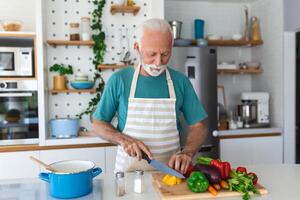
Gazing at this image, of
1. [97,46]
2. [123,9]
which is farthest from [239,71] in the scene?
[97,46]

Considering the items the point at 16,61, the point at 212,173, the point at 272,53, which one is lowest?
the point at 212,173

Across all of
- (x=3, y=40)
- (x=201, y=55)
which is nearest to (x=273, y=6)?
(x=201, y=55)

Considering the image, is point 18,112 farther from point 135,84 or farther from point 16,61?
point 135,84

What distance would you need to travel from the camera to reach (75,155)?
2518 millimetres

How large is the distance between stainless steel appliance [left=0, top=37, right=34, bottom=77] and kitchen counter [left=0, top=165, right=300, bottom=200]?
143cm

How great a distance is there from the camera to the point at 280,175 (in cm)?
133

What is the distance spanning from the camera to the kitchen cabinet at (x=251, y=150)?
2.87 m

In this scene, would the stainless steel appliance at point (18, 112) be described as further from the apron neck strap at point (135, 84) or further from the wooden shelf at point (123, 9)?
the apron neck strap at point (135, 84)

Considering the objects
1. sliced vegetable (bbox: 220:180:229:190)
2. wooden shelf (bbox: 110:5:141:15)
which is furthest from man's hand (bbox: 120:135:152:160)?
wooden shelf (bbox: 110:5:141:15)

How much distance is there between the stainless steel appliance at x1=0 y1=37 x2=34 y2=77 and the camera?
95.4 inches

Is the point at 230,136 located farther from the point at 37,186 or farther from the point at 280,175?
the point at 37,186

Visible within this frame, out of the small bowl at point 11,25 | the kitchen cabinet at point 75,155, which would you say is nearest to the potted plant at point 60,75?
the small bowl at point 11,25

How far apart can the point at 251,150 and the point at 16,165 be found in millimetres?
2143

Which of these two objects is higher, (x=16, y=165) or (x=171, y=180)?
(x=171, y=180)
